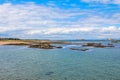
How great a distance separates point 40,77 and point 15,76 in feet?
12.0

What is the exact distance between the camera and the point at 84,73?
34.5 metres

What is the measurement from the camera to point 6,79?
30.1 m

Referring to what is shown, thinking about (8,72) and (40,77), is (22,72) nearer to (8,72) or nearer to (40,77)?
(8,72)

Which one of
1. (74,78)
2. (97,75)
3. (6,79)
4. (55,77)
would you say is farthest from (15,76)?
(97,75)

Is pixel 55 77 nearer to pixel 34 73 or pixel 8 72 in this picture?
pixel 34 73

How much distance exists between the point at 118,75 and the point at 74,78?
6.64m

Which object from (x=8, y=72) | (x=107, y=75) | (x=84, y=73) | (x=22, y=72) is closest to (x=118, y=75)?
(x=107, y=75)

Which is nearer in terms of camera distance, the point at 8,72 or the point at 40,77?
the point at 40,77

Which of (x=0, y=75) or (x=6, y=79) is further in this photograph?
(x=0, y=75)

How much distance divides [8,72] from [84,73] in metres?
11.8

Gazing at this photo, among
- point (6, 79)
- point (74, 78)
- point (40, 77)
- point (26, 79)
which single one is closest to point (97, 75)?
point (74, 78)

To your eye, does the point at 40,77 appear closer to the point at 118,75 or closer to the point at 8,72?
the point at 8,72

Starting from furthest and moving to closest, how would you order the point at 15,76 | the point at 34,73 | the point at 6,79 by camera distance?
the point at 34,73 → the point at 15,76 → the point at 6,79

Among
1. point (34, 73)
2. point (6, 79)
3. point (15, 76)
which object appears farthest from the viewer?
point (34, 73)
